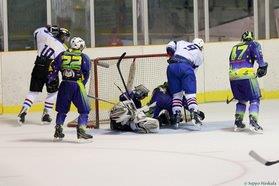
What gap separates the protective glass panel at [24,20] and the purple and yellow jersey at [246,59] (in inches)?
178

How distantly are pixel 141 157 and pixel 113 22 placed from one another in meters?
6.02

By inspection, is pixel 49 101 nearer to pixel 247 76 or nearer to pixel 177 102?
pixel 177 102

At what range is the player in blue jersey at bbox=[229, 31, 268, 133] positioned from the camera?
769cm

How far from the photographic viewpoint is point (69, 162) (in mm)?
6000

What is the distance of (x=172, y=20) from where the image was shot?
12.5 meters

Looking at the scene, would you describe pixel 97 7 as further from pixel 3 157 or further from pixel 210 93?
pixel 3 157

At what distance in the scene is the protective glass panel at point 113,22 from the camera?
38.7ft

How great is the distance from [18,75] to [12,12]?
43.9 inches

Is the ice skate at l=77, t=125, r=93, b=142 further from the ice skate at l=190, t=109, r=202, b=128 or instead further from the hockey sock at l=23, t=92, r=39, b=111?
the hockey sock at l=23, t=92, r=39, b=111

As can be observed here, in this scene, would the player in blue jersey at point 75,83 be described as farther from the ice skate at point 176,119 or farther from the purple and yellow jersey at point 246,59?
the purple and yellow jersey at point 246,59

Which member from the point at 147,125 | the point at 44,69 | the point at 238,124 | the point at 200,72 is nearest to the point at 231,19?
the point at 200,72

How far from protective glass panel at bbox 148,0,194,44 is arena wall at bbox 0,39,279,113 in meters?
0.52

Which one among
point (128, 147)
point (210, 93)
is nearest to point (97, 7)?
point (210, 93)

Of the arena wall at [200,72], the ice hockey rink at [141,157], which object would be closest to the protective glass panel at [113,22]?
the arena wall at [200,72]
